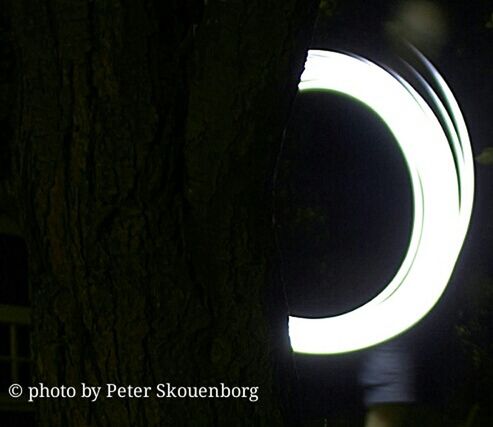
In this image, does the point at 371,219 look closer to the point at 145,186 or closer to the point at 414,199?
the point at 414,199

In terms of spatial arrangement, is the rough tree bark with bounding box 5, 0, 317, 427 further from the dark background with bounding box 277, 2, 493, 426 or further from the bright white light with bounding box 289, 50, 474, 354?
the dark background with bounding box 277, 2, 493, 426

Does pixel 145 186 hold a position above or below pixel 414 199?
below

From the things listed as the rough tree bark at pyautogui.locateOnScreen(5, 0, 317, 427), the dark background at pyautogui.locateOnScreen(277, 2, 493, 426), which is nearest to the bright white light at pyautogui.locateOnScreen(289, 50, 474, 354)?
the dark background at pyautogui.locateOnScreen(277, 2, 493, 426)

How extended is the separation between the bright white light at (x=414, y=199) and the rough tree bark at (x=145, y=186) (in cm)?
265

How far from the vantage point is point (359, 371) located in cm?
609

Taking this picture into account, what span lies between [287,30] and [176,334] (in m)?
0.84

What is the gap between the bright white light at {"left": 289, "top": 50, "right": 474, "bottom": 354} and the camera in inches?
216

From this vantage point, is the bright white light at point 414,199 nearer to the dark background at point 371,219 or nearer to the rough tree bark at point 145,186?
the dark background at point 371,219

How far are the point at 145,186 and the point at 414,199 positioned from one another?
3.13 meters

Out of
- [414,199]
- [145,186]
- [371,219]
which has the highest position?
[371,219]

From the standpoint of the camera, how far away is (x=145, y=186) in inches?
108

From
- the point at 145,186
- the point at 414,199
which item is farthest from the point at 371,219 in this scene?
the point at 145,186

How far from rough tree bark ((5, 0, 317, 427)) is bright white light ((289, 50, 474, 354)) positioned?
104 inches

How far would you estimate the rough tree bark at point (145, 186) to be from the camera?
2729 mm
